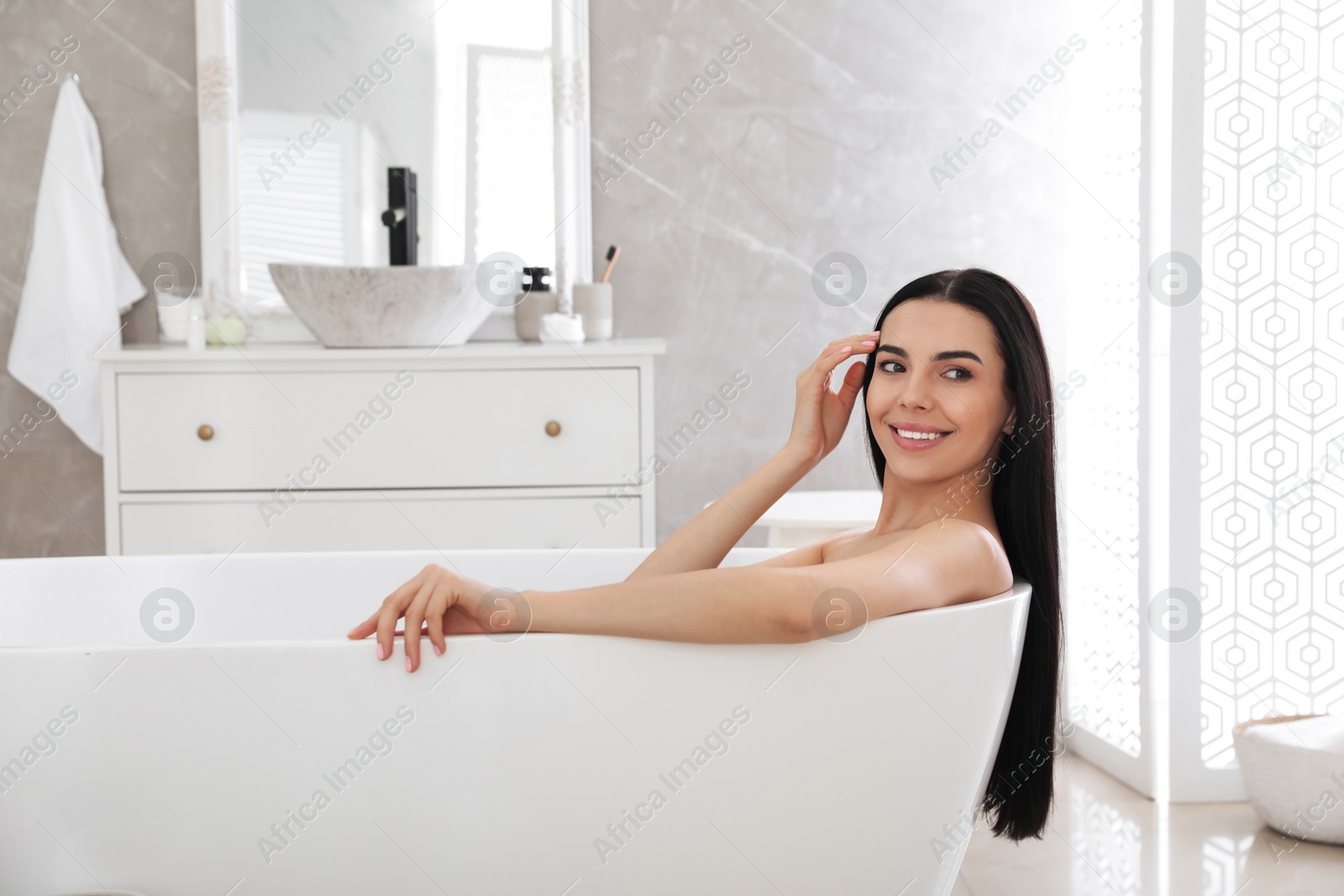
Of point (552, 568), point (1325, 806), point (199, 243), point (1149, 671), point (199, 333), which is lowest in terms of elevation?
point (1325, 806)

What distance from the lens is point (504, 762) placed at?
1.18 metres

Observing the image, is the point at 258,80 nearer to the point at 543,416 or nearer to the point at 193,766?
the point at 543,416

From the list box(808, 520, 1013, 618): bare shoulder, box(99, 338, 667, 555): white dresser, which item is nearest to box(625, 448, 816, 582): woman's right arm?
box(808, 520, 1013, 618): bare shoulder

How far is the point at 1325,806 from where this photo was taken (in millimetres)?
1906

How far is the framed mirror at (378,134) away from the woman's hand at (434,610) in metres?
1.74

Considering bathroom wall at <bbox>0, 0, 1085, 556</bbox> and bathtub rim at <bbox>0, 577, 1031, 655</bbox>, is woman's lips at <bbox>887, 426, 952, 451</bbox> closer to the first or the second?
bathtub rim at <bbox>0, 577, 1031, 655</bbox>

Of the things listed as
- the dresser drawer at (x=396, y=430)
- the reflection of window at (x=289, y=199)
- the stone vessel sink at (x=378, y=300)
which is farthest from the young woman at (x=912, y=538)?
the reflection of window at (x=289, y=199)

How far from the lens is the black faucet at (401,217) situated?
2.75 metres

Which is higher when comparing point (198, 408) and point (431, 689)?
point (198, 408)

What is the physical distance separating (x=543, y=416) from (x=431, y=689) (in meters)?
1.28

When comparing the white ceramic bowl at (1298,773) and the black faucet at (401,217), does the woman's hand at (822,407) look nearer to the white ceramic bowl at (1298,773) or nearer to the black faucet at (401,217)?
the white ceramic bowl at (1298,773)

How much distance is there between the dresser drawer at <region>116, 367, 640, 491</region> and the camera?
→ 2.38 meters

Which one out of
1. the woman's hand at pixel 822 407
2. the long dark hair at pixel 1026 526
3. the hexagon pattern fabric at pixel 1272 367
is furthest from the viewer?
the hexagon pattern fabric at pixel 1272 367

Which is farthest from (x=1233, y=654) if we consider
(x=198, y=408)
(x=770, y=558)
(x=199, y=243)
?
(x=199, y=243)
